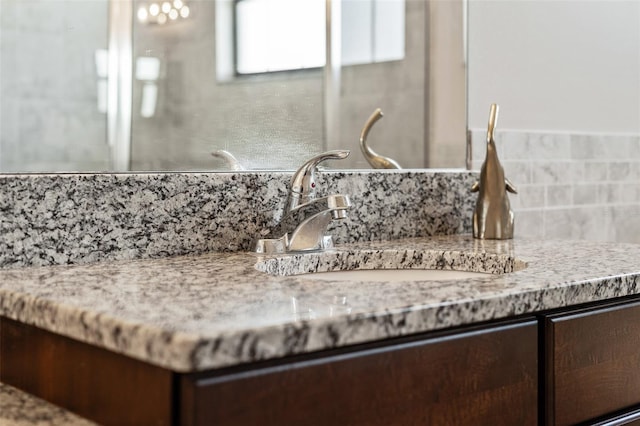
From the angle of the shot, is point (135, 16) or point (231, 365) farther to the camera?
point (135, 16)

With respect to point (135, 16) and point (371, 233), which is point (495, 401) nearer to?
point (371, 233)

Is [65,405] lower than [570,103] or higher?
lower

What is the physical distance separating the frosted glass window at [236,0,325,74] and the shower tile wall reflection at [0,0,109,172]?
28 centimetres

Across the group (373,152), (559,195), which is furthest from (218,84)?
(559,195)

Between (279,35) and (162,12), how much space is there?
0.26 meters

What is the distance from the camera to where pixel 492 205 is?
1669mm

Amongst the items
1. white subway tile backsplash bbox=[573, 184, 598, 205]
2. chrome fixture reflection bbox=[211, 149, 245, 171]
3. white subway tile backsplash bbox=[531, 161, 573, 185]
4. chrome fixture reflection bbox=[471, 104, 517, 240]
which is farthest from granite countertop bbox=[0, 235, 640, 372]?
white subway tile backsplash bbox=[573, 184, 598, 205]

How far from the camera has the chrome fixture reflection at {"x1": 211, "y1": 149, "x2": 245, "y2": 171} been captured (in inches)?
55.9

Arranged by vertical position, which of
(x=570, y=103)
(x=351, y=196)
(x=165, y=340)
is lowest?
(x=165, y=340)

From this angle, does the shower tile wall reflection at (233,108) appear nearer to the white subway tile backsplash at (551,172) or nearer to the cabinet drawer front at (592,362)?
the white subway tile backsplash at (551,172)

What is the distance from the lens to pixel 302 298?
88cm

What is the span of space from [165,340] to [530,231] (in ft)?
5.00

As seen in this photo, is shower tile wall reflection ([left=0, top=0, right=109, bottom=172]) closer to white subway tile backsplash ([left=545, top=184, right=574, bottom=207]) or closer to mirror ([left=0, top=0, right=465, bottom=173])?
mirror ([left=0, top=0, right=465, bottom=173])

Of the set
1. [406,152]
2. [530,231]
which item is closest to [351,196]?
[406,152]
